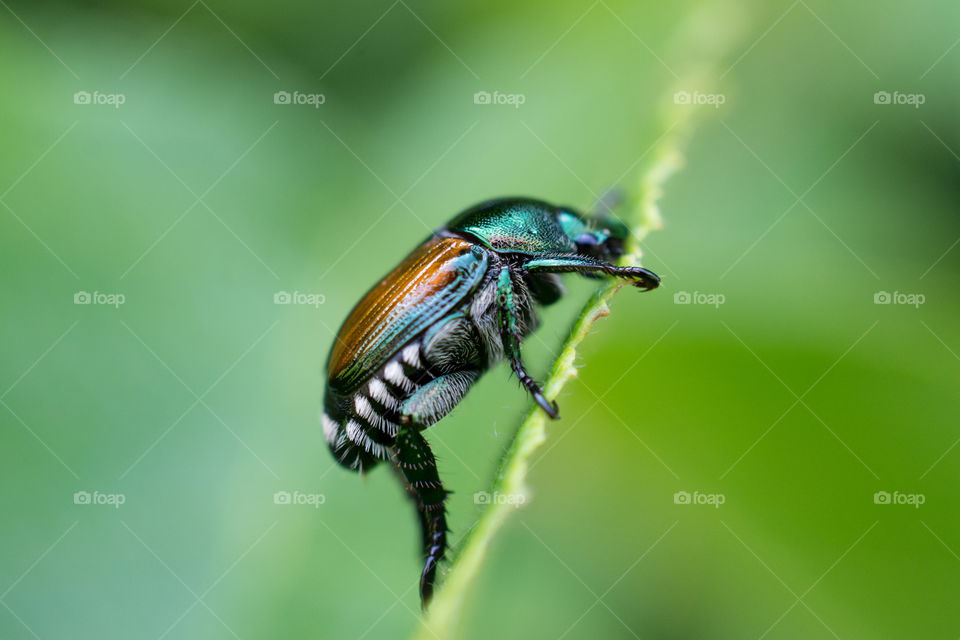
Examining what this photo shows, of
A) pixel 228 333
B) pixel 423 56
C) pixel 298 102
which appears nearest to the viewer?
pixel 228 333

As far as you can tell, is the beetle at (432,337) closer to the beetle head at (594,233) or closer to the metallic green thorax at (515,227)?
the metallic green thorax at (515,227)

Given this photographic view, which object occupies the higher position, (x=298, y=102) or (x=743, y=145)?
(x=743, y=145)

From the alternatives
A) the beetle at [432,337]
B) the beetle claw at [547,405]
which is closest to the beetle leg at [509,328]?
the beetle at [432,337]

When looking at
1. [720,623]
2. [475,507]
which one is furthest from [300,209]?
[720,623]

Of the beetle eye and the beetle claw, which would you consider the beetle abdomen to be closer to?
the beetle claw

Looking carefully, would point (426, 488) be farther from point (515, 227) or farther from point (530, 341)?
point (515, 227)

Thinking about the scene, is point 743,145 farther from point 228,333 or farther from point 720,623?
point 228,333

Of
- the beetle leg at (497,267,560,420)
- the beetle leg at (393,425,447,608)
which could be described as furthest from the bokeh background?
the beetle leg at (497,267,560,420)
